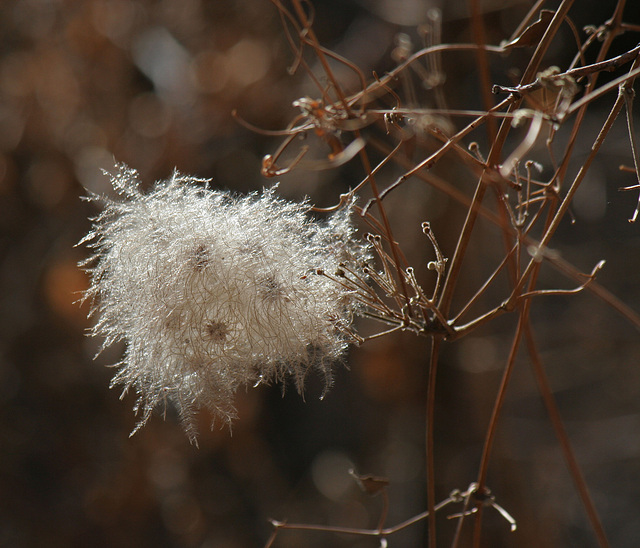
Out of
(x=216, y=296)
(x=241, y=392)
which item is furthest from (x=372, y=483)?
(x=241, y=392)

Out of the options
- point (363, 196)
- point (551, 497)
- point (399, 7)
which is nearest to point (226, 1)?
point (399, 7)

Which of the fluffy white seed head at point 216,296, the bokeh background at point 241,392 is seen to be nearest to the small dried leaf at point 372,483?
the fluffy white seed head at point 216,296

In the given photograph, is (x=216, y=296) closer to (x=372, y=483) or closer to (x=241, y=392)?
(x=372, y=483)

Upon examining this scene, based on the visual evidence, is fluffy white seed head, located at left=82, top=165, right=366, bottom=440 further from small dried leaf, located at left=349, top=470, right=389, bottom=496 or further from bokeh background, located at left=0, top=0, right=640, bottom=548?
bokeh background, located at left=0, top=0, right=640, bottom=548

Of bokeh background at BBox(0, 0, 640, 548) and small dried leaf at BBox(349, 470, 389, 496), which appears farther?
bokeh background at BBox(0, 0, 640, 548)

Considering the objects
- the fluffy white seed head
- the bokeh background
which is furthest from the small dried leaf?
the bokeh background
